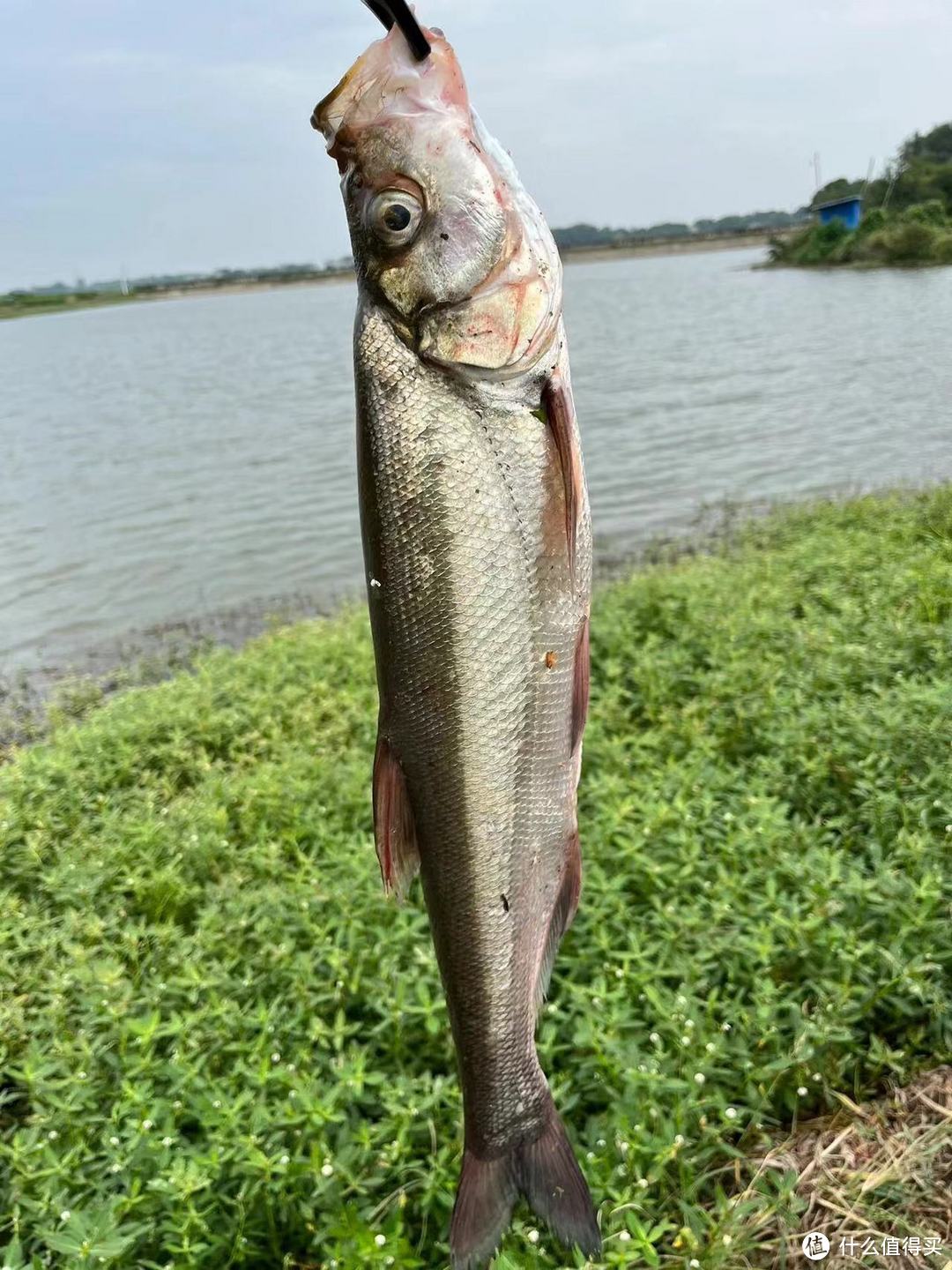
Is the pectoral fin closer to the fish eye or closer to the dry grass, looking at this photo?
the fish eye

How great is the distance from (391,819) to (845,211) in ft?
238

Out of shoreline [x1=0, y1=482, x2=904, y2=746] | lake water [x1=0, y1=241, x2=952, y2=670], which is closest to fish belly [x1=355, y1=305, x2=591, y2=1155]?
shoreline [x1=0, y1=482, x2=904, y2=746]

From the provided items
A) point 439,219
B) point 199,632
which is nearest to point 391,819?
point 439,219

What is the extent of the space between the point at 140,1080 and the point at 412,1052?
899 millimetres

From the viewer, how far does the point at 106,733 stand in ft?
18.5

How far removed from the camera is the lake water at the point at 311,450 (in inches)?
431

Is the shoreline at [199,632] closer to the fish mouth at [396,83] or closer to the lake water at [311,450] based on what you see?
the lake water at [311,450]

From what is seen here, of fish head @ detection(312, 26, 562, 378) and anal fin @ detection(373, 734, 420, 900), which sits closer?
fish head @ detection(312, 26, 562, 378)

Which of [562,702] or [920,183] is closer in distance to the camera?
[562,702]

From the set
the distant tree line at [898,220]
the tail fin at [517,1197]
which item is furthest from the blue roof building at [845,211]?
the tail fin at [517,1197]

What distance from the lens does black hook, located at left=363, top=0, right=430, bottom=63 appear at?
142 cm

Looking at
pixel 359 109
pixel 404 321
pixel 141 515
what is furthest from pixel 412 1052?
pixel 141 515

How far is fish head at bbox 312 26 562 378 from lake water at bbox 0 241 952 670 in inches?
339

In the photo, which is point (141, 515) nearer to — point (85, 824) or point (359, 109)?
point (85, 824)
